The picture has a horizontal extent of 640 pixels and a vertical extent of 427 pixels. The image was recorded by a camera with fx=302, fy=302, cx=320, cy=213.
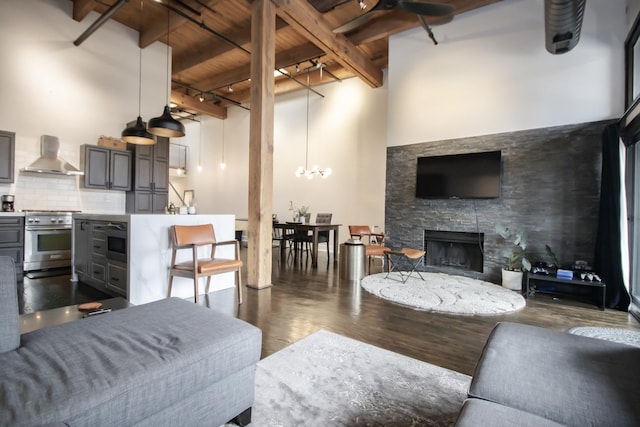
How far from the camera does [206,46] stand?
6.93 metres

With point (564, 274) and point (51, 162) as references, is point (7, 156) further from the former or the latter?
point (564, 274)

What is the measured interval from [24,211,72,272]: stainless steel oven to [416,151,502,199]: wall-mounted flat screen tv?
6.12 m

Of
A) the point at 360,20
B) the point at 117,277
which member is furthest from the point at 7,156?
the point at 360,20

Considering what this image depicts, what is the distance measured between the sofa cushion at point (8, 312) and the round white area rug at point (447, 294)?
125 inches

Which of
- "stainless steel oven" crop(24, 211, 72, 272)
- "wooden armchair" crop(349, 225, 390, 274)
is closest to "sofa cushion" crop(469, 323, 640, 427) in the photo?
"wooden armchair" crop(349, 225, 390, 274)

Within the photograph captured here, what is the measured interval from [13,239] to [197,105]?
633cm

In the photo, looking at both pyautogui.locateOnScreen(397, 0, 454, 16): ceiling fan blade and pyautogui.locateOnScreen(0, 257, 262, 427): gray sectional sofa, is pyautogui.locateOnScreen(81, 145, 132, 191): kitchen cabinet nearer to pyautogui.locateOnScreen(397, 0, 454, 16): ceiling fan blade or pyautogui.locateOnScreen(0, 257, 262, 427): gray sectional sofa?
pyautogui.locateOnScreen(0, 257, 262, 427): gray sectional sofa

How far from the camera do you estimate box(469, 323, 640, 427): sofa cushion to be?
940mm

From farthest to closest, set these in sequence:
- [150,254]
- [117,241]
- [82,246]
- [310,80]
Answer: [310,80], [82,246], [117,241], [150,254]

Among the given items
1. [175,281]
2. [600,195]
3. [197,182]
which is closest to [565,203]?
[600,195]

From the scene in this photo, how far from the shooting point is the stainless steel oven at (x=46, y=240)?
4699mm

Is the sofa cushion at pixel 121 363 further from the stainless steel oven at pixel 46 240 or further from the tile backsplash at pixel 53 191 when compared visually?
the tile backsplash at pixel 53 191

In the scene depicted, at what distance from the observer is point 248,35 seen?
6.09 m

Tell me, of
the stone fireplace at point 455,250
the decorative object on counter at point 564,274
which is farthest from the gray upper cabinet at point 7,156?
the decorative object on counter at point 564,274
